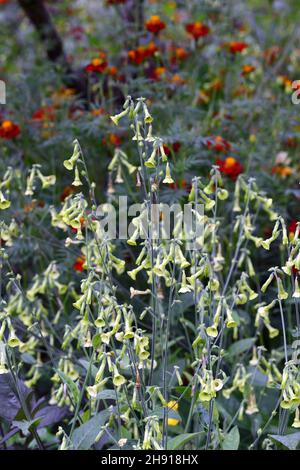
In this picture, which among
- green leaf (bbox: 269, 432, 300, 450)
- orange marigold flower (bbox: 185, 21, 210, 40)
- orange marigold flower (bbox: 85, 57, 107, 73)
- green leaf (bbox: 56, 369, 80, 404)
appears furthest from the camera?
orange marigold flower (bbox: 185, 21, 210, 40)

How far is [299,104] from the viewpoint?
344cm

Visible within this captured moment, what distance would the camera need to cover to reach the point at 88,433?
1923 mm

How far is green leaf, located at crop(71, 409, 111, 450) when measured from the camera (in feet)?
6.27

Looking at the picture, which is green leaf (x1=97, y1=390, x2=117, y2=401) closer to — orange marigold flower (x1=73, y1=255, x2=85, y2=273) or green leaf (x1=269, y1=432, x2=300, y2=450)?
green leaf (x1=269, y1=432, x2=300, y2=450)

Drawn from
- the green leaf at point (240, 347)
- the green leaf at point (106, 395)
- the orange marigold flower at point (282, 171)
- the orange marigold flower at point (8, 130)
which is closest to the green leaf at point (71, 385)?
the green leaf at point (106, 395)

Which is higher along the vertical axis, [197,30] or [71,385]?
[197,30]

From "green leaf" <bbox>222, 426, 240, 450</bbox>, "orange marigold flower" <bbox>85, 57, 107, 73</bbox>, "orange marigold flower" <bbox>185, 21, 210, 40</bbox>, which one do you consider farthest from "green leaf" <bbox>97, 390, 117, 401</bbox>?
"orange marigold flower" <bbox>185, 21, 210, 40</bbox>

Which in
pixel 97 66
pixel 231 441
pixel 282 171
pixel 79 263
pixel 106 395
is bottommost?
pixel 231 441

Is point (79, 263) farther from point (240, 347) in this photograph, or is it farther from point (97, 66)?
Result: point (97, 66)

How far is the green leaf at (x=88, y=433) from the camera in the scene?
6.27 feet

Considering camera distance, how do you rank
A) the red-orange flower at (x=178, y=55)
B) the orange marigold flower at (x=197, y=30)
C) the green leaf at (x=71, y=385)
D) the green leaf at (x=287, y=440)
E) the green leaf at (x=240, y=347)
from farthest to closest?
the red-orange flower at (x=178, y=55) < the orange marigold flower at (x=197, y=30) < the green leaf at (x=240, y=347) < the green leaf at (x=71, y=385) < the green leaf at (x=287, y=440)

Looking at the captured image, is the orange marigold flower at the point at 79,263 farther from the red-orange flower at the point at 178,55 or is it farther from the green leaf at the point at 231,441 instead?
the red-orange flower at the point at 178,55

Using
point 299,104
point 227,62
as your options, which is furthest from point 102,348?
point 227,62

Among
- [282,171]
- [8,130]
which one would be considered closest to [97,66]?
[8,130]
